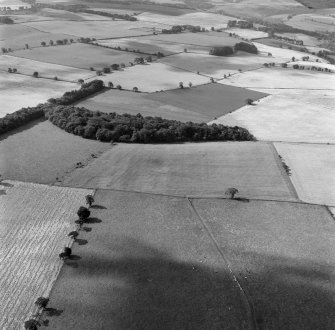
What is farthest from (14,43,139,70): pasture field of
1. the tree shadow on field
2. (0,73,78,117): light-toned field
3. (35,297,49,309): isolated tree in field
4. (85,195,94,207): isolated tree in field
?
(35,297,49,309): isolated tree in field

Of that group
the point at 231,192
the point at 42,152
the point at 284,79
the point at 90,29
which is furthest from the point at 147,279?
the point at 90,29

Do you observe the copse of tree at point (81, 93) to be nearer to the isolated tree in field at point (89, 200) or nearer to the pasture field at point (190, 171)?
the pasture field at point (190, 171)

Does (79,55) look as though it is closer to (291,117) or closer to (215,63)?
(215,63)

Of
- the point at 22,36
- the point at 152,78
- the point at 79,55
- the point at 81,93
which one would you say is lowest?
the point at 81,93

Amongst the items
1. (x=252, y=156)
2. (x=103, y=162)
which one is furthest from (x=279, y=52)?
(x=103, y=162)

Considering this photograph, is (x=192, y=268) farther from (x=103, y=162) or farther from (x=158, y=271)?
(x=103, y=162)

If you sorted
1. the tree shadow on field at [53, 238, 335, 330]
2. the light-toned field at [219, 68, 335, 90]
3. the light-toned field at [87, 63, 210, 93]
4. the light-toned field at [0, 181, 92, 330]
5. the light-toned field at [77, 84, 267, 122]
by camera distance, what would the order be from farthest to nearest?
the light-toned field at [219, 68, 335, 90]
the light-toned field at [87, 63, 210, 93]
the light-toned field at [77, 84, 267, 122]
the light-toned field at [0, 181, 92, 330]
the tree shadow on field at [53, 238, 335, 330]

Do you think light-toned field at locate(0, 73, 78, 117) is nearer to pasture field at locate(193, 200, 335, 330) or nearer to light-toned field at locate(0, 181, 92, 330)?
light-toned field at locate(0, 181, 92, 330)
